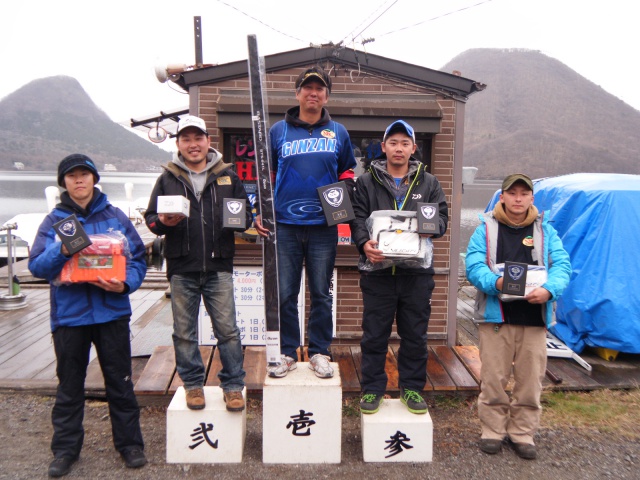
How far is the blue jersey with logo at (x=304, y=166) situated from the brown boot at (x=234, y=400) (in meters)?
1.21

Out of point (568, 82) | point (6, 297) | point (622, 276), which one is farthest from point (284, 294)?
point (568, 82)

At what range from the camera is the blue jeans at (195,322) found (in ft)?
11.1

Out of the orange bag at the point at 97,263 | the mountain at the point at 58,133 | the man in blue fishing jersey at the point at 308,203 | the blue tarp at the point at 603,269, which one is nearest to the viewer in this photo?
the orange bag at the point at 97,263

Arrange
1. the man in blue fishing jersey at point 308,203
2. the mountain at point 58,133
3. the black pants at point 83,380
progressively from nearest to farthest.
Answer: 1. the black pants at point 83,380
2. the man in blue fishing jersey at point 308,203
3. the mountain at point 58,133

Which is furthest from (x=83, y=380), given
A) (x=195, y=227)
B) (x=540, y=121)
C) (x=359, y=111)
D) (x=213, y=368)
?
(x=540, y=121)

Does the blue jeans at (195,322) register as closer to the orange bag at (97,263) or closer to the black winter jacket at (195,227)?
the black winter jacket at (195,227)

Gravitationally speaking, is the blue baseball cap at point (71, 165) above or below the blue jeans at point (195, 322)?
above

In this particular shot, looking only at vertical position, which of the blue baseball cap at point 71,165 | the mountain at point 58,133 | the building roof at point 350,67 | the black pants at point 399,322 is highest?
the mountain at point 58,133

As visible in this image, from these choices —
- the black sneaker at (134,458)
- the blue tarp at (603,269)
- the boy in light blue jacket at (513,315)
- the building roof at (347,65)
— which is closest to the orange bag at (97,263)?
the black sneaker at (134,458)

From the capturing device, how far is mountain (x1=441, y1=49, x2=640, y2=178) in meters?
78.9

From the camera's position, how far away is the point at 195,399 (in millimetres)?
3398

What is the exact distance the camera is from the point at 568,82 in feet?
428

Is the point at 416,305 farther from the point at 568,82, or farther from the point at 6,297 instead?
the point at 568,82

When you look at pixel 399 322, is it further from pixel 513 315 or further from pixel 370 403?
pixel 513 315
